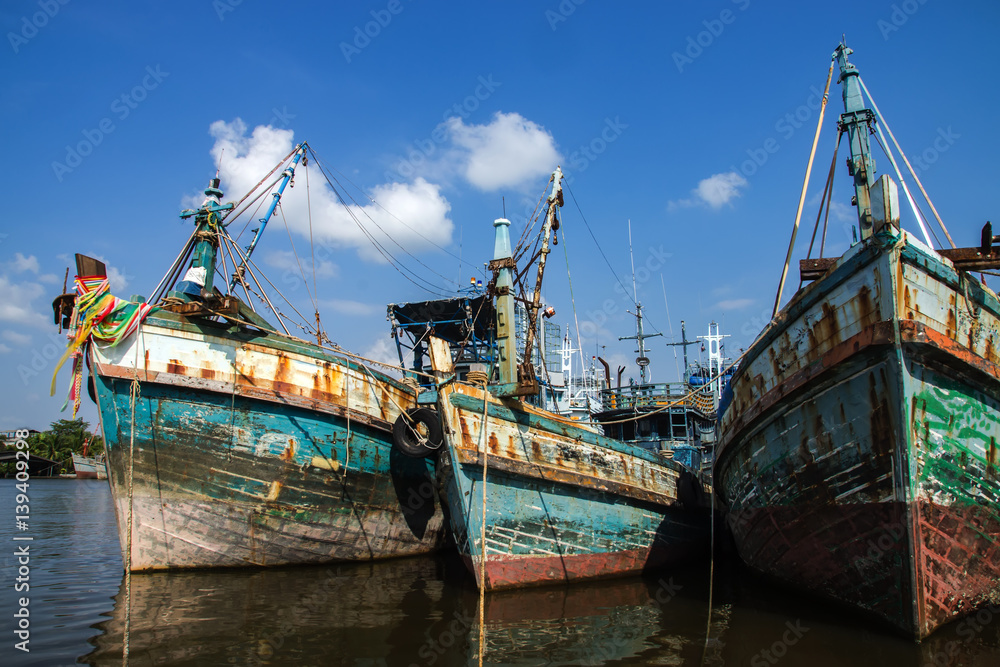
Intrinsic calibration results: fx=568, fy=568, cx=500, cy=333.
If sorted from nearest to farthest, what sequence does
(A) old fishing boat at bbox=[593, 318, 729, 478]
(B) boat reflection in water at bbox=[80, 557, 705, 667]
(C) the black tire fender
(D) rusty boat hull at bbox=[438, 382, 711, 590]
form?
1. (B) boat reflection in water at bbox=[80, 557, 705, 667]
2. (D) rusty boat hull at bbox=[438, 382, 711, 590]
3. (C) the black tire fender
4. (A) old fishing boat at bbox=[593, 318, 729, 478]

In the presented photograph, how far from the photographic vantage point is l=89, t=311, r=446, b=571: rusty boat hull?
9352mm

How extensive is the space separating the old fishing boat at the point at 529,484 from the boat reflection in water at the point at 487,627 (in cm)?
54

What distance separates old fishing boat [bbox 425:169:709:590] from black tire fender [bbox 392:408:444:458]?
0.87 m

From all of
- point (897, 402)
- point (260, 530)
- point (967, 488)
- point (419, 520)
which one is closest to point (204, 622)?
point (260, 530)

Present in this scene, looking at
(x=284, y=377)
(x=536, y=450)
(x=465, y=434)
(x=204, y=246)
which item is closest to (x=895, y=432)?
(x=536, y=450)

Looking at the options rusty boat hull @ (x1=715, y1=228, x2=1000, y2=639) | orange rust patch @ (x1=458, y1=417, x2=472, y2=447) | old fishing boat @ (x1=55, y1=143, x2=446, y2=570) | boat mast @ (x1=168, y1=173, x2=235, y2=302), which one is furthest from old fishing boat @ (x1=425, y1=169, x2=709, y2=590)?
boat mast @ (x1=168, y1=173, x2=235, y2=302)

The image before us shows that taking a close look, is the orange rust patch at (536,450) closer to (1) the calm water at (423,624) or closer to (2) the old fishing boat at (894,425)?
(1) the calm water at (423,624)

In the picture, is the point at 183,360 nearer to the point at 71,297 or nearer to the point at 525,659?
the point at 71,297

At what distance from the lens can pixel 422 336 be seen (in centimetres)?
1825

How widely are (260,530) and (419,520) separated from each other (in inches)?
137

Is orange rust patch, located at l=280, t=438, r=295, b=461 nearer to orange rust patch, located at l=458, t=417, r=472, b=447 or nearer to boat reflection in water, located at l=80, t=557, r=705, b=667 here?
boat reflection in water, located at l=80, t=557, r=705, b=667

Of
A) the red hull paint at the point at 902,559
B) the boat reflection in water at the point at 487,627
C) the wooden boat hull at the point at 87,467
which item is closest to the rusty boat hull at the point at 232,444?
the boat reflection in water at the point at 487,627

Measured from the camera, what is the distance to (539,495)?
8.86 m

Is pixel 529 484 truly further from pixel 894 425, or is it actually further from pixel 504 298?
pixel 894 425
